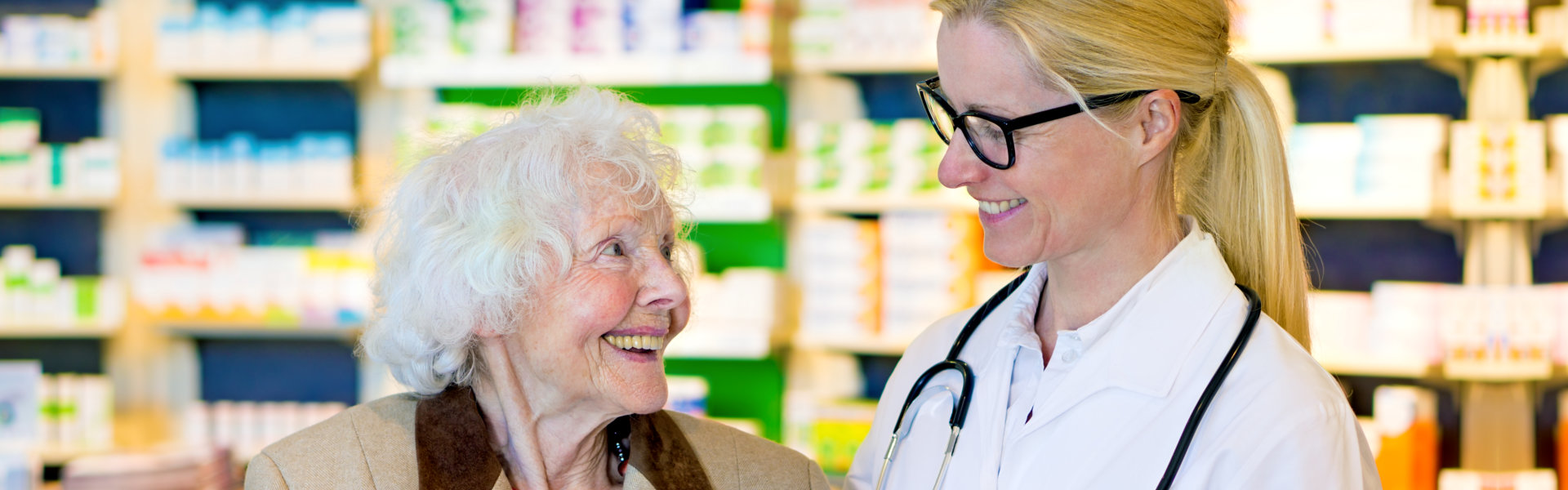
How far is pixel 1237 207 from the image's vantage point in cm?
142

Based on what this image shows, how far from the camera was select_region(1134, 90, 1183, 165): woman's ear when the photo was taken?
4.17 feet

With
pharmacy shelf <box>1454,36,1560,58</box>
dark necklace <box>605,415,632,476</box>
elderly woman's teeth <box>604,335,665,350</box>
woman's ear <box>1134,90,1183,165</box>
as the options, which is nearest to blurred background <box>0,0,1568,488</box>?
pharmacy shelf <box>1454,36,1560,58</box>

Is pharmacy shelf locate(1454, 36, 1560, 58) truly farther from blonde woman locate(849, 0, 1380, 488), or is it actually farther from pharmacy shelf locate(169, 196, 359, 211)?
pharmacy shelf locate(169, 196, 359, 211)

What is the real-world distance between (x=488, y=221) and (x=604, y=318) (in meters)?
0.19

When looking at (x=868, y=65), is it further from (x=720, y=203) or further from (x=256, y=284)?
(x=256, y=284)

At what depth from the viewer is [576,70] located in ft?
12.1

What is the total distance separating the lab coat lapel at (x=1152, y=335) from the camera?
129 cm

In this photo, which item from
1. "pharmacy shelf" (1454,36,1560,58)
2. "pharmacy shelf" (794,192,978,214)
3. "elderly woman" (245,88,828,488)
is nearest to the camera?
"elderly woman" (245,88,828,488)

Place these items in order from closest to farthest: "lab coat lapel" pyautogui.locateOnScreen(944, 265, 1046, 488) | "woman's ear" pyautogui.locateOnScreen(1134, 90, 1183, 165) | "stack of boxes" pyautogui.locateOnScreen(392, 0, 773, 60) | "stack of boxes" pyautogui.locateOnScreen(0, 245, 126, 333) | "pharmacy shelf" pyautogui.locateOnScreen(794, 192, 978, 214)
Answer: "woman's ear" pyautogui.locateOnScreen(1134, 90, 1183, 165) → "lab coat lapel" pyautogui.locateOnScreen(944, 265, 1046, 488) → "pharmacy shelf" pyautogui.locateOnScreen(794, 192, 978, 214) → "stack of boxes" pyautogui.locateOnScreen(392, 0, 773, 60) → "stack of boxes" pyautogui.locateOnScreen(0, 245, 126, 333)

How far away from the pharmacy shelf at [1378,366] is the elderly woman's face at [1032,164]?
240 centimetres

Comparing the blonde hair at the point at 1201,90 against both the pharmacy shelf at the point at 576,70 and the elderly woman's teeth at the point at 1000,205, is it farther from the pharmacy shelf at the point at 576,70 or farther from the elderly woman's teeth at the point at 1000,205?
the pharmacy shelf at the point at 576,70

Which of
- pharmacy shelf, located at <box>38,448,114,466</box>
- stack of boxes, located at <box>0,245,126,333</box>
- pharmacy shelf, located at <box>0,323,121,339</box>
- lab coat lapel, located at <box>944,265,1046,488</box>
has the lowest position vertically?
pharmacy shelf, located at <box>38,448,114,466</box>

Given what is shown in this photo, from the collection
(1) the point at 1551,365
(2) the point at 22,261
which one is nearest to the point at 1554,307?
(1) the point at 1551,365

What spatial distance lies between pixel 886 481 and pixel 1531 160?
2.71 m
